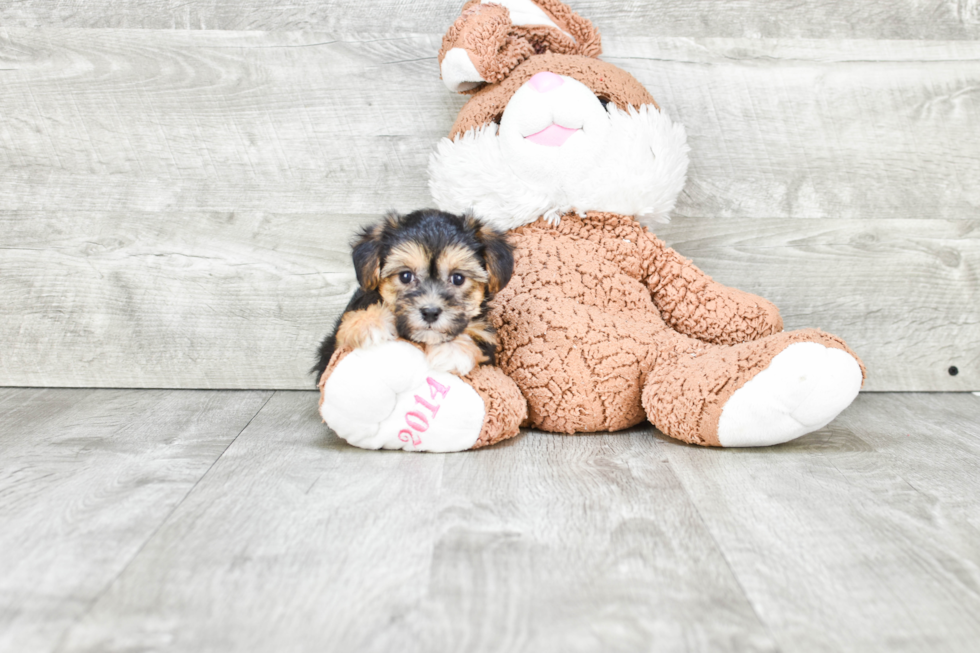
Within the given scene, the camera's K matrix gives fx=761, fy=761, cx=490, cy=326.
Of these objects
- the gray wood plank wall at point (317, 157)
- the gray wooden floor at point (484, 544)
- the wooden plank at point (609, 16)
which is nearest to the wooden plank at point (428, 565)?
the gray wooden floor at point (484, 544)

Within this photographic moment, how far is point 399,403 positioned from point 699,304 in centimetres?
75

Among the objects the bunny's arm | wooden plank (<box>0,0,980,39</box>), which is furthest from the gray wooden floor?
wooden plank (<box>0,0,980,39</box>)

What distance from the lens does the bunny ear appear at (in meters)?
1.70

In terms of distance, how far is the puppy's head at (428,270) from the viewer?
1.37 m

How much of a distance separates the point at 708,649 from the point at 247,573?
59cm

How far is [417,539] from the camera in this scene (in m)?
1.10

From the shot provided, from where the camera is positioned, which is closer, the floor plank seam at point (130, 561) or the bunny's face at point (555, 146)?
the floor plank seam at point (130, 561)

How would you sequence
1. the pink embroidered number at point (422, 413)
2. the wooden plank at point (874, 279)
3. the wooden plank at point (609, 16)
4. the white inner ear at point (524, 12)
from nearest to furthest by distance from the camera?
1. the pink embroidered number at point (422, 413)
2. the white inner ear at point (524, 12)
3. the wooden plank at point (609, 16)
4. the wooden plank at point (874, 279)

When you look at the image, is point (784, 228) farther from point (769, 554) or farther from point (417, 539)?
point (417, 539)

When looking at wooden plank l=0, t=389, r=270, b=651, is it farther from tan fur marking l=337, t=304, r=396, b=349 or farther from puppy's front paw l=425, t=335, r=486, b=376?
puppy's front paw l=425, t=335, r=486, b=376

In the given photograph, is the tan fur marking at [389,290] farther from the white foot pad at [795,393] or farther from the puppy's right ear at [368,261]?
the white foot pad at [795,393]

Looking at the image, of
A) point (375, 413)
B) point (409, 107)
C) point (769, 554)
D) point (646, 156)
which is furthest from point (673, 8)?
point (769, 554)

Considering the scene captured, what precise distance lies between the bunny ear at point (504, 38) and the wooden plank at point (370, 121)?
0.19m

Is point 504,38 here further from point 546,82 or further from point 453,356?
point 453,356
